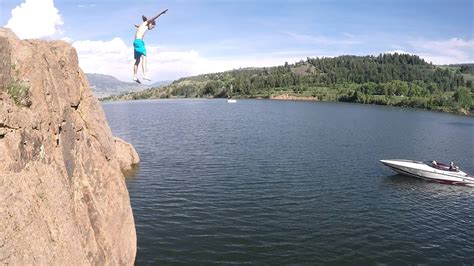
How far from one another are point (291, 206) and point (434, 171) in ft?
74.1

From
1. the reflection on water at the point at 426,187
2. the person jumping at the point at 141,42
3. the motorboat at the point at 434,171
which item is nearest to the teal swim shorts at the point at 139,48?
the person jumping at the point at 141,42

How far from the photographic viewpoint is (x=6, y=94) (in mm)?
13039

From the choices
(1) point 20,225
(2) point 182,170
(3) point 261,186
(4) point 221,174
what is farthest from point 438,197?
(1) point 20,225

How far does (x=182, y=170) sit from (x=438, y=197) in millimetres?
28388

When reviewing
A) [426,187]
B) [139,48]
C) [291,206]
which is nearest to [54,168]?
[139,48]

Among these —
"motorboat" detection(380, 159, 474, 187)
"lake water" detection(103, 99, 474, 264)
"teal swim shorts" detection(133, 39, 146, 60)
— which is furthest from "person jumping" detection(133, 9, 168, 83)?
"motorboat" detection(380, 159, 474, 187)

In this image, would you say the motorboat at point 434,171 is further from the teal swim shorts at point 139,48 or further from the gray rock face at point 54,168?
the teal swim shorts at point 139,48

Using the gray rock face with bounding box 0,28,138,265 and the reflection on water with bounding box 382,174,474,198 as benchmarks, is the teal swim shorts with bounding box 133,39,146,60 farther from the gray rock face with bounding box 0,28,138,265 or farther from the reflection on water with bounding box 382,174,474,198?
the reflection on water with bounding box 382,174,474,198

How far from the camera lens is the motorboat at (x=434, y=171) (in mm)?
48969

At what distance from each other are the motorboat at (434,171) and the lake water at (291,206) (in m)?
0.97

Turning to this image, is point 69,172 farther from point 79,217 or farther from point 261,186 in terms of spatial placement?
point 261,186

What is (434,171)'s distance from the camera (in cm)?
4997

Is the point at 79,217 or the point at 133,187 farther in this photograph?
the point at 133,187

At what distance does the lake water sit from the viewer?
94.4 ft
